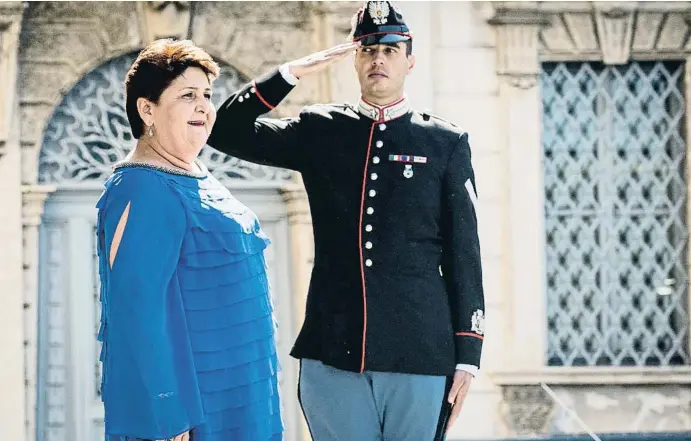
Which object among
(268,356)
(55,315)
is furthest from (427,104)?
(268,356)

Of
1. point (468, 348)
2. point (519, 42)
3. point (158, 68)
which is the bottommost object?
point (468, 348)

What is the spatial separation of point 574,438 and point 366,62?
3.38 metres

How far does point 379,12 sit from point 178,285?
0.97m

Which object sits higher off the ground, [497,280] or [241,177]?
[241,177]

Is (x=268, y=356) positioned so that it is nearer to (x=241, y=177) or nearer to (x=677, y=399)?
(x=241, y=177)

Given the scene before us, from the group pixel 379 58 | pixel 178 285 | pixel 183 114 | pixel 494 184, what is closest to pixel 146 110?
pixel 183 114

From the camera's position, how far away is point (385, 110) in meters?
3.50

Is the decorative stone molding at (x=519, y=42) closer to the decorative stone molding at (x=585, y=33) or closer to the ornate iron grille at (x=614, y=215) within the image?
the decorative stone molding at (x=585, y=33)

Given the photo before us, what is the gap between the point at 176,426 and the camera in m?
2.92

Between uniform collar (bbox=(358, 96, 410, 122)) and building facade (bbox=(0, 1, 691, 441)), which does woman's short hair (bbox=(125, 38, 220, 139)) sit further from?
building facade (bbox=(0, 1, 691, 441))

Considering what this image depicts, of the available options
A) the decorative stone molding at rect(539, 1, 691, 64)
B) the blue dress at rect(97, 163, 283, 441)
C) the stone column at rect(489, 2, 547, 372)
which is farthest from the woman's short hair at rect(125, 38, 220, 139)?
the decorative stone molding at rect(539, 1, 691, 64)

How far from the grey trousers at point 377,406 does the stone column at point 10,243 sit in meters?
3.55

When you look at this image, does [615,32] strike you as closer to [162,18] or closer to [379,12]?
[162,18]

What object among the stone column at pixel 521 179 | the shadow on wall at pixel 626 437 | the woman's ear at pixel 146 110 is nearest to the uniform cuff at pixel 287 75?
the woman's ear at pixel 146 110
